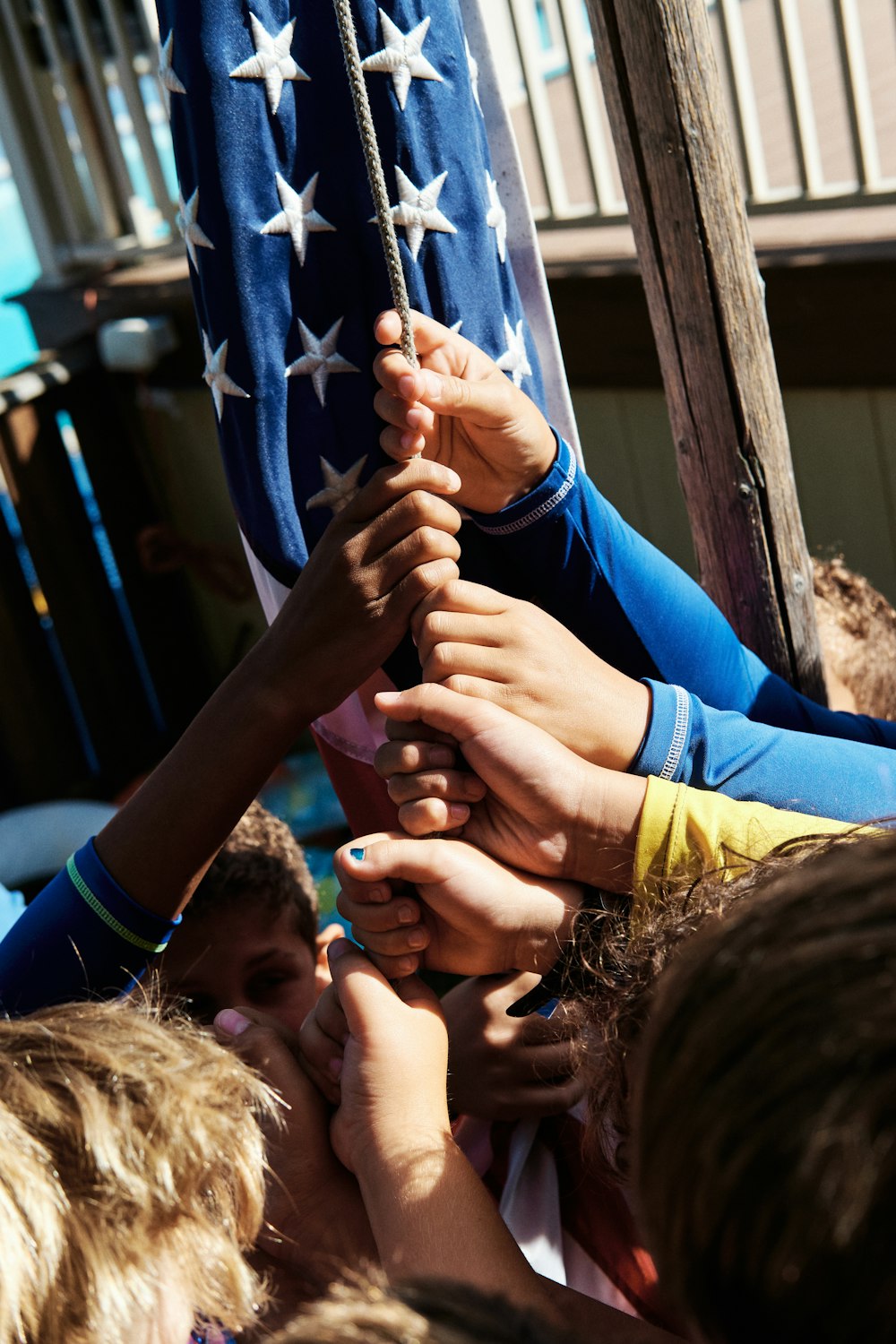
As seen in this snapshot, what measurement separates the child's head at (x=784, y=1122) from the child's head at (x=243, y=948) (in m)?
0.97

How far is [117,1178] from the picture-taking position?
83cm

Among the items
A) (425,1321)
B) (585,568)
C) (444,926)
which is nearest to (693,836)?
(444,926)

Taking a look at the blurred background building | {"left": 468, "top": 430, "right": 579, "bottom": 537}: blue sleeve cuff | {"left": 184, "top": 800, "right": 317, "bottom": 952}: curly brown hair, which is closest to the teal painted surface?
the blurred background building

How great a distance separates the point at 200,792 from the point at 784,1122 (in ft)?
2.49

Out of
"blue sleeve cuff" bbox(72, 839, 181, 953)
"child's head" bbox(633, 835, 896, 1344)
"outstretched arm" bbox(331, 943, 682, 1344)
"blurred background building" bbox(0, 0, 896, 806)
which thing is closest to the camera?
"child's head" bbox(633, 835, 896, 1344)

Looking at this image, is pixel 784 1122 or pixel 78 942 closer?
pixel 784 1122

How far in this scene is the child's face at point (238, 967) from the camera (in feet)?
4.90

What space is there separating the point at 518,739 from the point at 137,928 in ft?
1.42

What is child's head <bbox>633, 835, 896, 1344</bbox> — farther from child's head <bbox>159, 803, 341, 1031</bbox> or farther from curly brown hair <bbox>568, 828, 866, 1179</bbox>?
child's head <bbox>159, 803, 341, 1031</bbox>

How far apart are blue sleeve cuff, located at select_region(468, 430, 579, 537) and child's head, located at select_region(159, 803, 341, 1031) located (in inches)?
23.2

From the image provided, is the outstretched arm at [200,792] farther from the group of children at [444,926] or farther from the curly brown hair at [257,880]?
the curly brown hair at [257,880]

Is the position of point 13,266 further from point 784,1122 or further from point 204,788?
point 784,1122

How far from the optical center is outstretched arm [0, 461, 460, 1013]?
1132 mm

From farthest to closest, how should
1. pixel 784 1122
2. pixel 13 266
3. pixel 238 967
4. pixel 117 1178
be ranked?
pixel 13 266, pixel 238 967, pixel 117 1178, pixel 784 1122
